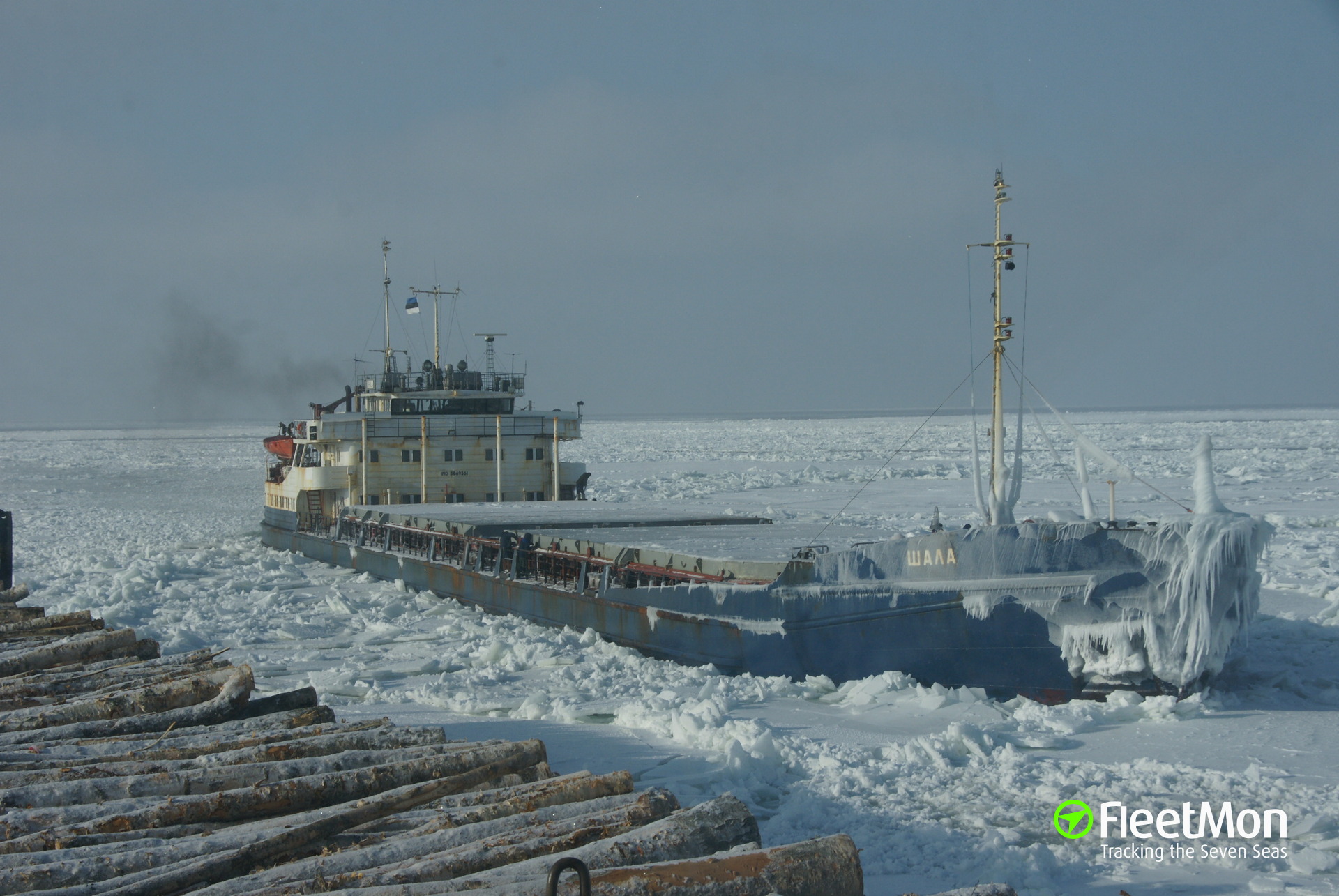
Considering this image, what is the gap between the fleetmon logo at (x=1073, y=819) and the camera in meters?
7.25

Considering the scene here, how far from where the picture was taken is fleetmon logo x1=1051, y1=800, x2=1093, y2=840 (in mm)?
7254

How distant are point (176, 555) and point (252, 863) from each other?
2292cm

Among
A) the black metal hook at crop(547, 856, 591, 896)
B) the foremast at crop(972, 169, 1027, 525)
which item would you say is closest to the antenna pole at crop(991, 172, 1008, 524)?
the foremast at crop(972, 169, 1027, 525)

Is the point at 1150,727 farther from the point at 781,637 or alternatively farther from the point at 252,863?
the point at 252,863

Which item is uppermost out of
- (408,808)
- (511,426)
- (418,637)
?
(511,426)

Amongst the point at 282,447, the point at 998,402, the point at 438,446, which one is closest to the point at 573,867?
the point at 998,402

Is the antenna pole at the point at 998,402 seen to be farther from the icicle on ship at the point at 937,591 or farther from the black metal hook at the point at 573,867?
the black metal hook at the point at 573,867

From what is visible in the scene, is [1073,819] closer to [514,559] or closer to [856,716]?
[856,716]

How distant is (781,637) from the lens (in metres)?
11.8

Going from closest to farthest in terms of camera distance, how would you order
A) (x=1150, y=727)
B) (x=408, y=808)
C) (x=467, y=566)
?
1. (x=408, y=808)
2. (x=1150, y=727)
3. (x=467, y=566)

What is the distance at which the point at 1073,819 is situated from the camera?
7449 millimetres

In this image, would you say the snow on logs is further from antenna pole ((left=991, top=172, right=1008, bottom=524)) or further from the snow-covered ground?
antenna pole ((left=991, top=172, right=1008, bottom=524))

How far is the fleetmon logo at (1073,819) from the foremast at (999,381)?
430 cm

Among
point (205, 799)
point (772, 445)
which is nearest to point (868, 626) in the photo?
point (205, 799)
